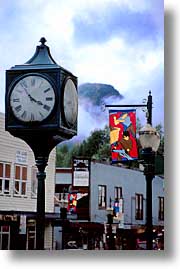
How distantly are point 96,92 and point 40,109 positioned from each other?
0.98 ft

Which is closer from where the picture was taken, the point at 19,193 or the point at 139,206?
the point at 19,193

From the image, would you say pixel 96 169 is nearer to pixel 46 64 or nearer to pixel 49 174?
pixel 49 174

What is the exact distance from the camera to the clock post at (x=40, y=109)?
265 centimetres

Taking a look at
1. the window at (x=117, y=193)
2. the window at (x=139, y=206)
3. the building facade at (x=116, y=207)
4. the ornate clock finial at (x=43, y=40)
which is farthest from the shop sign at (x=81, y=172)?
the ornate clock finial at (x=43, y=40)

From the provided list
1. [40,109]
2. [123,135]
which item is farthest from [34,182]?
[123,135]

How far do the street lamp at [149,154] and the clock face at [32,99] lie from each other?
0.48 metres

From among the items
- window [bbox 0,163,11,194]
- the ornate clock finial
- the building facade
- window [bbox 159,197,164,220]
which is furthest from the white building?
window [bbox 159,197,164,220]

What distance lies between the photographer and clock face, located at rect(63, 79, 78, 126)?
270cm

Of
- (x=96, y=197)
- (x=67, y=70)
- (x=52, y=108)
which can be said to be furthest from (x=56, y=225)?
(x=67, y=70)

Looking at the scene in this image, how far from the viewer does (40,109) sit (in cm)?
266

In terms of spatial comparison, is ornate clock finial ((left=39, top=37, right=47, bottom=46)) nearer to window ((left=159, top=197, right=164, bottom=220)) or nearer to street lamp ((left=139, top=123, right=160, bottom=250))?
street lamp ((left=139, top=123, right=160, bottom=250))

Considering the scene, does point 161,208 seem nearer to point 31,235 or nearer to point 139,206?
point 139,206

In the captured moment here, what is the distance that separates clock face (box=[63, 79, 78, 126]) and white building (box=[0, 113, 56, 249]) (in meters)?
0.17

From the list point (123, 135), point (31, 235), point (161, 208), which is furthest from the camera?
point (123, 135)
